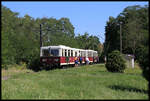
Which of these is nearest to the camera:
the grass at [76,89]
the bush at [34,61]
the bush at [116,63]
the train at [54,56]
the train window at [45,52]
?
the grass at [76,89]

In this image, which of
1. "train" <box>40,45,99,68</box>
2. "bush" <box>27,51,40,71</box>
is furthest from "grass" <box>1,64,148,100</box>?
"bush" <box>27,51,40,71</box>

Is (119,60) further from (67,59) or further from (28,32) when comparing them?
(67,59)

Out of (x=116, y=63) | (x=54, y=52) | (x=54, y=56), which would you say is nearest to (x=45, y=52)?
(x=54, y=52)

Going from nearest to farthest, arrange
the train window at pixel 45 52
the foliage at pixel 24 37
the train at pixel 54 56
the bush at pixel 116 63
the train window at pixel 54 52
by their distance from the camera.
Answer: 1. the bush at pixel 116 63
2. the foliage at pixel 24 37
3. the train at pixel 54 56
4. the train window at pixel 54 52
5. the train window at pixel 45 52

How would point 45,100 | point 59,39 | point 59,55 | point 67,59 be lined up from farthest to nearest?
point 59,39 < point 67,59 < point 59,55 < point 45,100

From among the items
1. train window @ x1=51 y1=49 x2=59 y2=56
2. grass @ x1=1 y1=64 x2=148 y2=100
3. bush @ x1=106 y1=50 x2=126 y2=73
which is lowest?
grass @ x1=1 y1=64 x2=148 y2=100

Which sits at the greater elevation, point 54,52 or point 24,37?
point 24,37

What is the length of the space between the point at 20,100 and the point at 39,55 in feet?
80.3

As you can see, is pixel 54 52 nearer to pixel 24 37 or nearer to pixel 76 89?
pixel 24 37

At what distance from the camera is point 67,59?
31672 mm

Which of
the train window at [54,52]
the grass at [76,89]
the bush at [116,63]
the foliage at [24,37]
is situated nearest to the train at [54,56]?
the train window at [54,52]

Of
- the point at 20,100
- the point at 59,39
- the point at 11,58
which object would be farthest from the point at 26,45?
the point at 20,100

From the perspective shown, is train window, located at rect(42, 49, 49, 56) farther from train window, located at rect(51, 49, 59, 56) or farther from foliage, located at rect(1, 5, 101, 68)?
foliage, located at rect(1, 5, 101, 68)

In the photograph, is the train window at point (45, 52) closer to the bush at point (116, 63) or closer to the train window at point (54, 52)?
the train window at point (54, 52)
